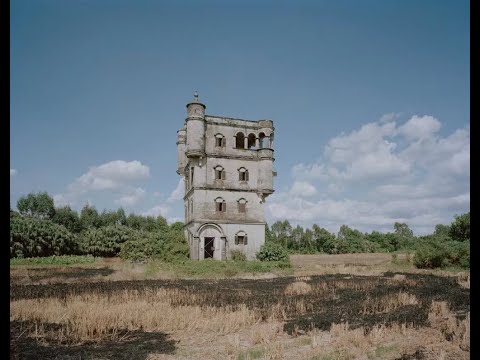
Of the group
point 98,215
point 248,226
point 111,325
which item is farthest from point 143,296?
point 98,215

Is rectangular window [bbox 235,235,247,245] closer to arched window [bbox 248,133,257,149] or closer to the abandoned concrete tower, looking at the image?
the abandoned concrete tower

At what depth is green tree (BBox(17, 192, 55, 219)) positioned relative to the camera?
7388 centimetres

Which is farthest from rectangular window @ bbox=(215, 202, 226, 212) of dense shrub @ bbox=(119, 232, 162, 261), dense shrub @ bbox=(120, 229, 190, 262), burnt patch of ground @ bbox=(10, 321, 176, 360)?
burnt patch of ground @ bbox=(10, 321, 176, 360)

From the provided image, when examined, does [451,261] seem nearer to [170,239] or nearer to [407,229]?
[170,239]

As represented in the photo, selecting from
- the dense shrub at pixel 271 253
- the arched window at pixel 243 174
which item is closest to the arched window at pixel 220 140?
the arched window at pixel 243 174

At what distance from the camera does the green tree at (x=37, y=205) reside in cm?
7388

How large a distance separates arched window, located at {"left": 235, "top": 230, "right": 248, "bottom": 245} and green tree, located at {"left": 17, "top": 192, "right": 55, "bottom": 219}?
52151 millimetres

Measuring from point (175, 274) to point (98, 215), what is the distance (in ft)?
191

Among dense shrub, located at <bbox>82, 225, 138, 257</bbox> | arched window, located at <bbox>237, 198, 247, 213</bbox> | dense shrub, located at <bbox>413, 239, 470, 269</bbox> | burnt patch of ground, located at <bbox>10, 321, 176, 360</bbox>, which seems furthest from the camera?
dense shrub, located at <bbox>82, 225, 138, 257</bbox>

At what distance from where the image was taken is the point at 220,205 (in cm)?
3825

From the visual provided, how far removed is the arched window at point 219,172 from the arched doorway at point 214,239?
15.9 ft

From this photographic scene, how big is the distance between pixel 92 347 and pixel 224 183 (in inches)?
1164

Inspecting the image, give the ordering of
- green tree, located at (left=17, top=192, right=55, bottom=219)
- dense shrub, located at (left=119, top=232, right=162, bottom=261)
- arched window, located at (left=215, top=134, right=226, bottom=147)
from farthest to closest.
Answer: green tree, located at (left=17, top=192, right=55, bottom=219) < dense shrub, located at (left=119, top=232, right=162, bottom=261) < arched window, located at (left=215, top=134, right=226, bottom=147)

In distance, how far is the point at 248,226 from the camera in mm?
38500
